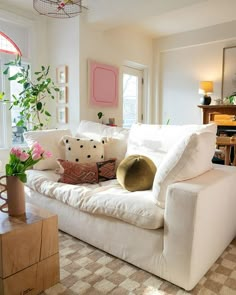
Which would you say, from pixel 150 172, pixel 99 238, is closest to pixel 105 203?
pixel 99 238

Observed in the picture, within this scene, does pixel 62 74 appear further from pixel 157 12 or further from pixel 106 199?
pixel 106 199

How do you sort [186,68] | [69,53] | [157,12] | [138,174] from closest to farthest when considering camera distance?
[138,174] → [157,12] → [69,53] → [186,68]

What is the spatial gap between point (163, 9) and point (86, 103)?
5.48 ft

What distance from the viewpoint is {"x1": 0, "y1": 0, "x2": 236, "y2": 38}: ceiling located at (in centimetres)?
321

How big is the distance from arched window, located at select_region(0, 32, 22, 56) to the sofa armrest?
3.25 m

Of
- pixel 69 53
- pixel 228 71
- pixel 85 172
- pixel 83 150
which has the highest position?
pixel 69 53

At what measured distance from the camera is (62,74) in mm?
4109

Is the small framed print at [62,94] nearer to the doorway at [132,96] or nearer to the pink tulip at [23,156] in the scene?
the doorway at [132,96]

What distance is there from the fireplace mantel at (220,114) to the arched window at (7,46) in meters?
3.15

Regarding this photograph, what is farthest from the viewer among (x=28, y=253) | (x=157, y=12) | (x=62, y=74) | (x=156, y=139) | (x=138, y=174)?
(x=62, y=74)

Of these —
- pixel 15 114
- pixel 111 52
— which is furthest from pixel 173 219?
pixel 111 52

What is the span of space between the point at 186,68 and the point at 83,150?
3503mm

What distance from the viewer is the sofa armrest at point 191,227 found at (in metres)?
1.41

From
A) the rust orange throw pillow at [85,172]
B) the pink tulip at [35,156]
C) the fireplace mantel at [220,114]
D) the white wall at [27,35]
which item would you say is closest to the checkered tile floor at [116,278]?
the rust orange throw pillow at [85,172]
